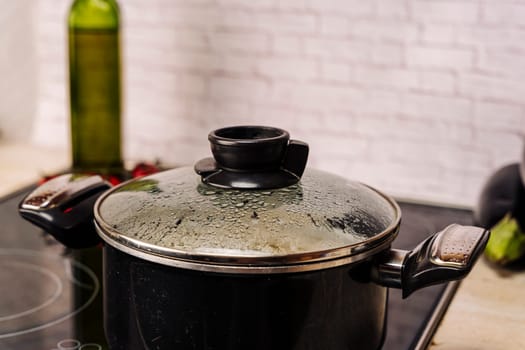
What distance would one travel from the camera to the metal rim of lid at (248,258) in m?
0.63

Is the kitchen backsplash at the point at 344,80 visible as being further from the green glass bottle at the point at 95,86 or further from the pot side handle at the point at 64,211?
the pot side handle at the point at 64,211

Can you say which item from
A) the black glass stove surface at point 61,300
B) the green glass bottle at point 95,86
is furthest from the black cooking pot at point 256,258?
the green glass bottle at point 95,86

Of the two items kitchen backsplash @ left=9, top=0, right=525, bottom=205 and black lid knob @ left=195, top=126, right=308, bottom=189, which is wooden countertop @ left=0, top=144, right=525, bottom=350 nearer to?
black lid knob @ left=195, top=126, right=308, bottom=189

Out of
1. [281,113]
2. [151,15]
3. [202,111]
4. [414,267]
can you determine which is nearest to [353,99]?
[281,113]

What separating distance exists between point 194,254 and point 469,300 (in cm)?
52

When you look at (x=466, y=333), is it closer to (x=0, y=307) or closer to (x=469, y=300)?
(x=469, y=300)

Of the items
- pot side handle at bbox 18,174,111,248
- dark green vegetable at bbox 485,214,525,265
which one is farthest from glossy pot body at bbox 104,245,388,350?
dark green vegetable at bbox 485,214,525,265

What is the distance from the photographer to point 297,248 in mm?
642

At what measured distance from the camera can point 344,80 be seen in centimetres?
153

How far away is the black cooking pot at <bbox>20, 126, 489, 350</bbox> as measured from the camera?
2.10ft

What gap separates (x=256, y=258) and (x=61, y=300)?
423 millimetres

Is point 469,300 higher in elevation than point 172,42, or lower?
lower

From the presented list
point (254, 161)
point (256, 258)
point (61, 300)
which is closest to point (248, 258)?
point (256, 258)

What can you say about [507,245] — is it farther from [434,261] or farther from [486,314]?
[434,261]
